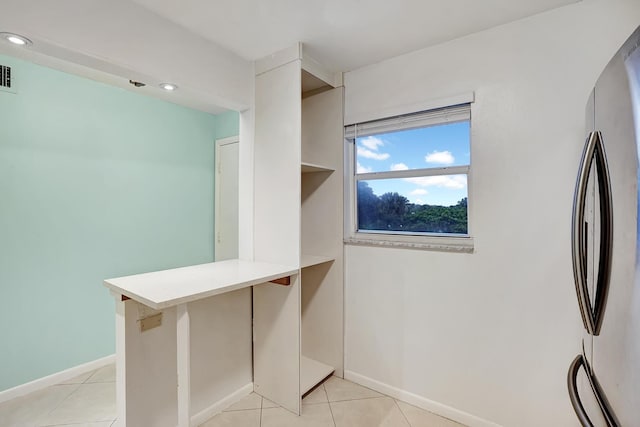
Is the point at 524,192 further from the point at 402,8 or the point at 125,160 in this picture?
the point at 125,160

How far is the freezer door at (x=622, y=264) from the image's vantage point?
26.1 inches

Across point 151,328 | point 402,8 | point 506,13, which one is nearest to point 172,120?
point 151,328

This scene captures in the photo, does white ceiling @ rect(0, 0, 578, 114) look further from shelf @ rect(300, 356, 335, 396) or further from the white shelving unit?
shelf @ rect(300, 356, 335, 396)

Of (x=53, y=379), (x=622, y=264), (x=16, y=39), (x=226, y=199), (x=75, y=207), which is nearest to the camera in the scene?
(x=622, y=264)

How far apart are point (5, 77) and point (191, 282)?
1998 mm

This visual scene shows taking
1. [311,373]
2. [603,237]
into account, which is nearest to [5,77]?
[311,373]

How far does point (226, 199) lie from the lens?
3350 millimetres

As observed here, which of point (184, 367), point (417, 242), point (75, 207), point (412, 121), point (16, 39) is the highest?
point (16, 39)

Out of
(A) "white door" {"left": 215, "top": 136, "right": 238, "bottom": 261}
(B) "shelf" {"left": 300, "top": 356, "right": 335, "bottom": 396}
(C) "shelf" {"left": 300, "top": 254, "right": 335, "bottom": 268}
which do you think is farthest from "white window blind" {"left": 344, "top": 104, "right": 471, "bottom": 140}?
(B) "shelf" {"left": 300, "top": 356, "right": 335, "bottom": 396}

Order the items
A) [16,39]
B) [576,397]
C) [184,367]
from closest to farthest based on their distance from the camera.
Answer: [576,397]
[16,39]
[184,367]

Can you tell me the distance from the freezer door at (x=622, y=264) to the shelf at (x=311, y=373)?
1678mm

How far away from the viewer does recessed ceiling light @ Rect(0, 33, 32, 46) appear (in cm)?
123

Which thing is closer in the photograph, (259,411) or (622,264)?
(622,264)

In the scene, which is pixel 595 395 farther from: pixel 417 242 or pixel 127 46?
pixel 127 46
